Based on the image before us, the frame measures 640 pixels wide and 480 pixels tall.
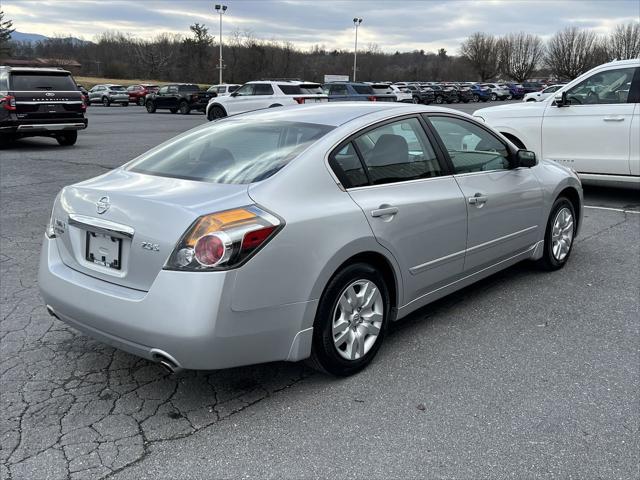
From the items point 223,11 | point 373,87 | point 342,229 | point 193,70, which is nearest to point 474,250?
point 342,229

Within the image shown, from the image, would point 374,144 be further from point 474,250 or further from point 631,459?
point 631,459

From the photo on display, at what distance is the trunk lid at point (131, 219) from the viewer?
2.96 m

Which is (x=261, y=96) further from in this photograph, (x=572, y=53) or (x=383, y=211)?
(x=572, y=53)

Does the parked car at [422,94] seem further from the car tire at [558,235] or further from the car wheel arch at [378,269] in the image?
the car wheel arch at [378,269]

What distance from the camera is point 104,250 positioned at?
3.19 metres

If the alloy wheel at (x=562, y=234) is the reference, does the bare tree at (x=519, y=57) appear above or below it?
above

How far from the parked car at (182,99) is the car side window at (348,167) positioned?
32.6 metres

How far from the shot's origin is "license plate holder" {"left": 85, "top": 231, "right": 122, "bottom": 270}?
312 cm

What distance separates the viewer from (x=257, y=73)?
92.6 m

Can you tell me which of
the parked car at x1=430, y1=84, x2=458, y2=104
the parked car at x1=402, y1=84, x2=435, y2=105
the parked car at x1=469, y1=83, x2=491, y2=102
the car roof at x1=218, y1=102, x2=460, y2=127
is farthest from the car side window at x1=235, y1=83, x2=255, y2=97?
the parked car at x1=469, y1=83, x2=491, y2=102

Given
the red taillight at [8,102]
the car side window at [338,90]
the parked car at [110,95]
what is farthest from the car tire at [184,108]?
the red taillight at [8,102]

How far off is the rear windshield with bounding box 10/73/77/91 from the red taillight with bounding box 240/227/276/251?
13355 mm

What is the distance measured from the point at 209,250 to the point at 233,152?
102cm

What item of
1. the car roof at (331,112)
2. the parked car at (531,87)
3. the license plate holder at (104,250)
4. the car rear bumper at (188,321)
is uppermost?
the parked car at (531,87)
